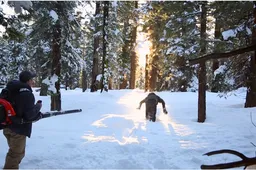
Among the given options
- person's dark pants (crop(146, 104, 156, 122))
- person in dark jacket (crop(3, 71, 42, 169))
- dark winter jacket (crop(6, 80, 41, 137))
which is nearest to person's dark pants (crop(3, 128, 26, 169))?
person in dark jacket (crop(3, 71, 42, 169))

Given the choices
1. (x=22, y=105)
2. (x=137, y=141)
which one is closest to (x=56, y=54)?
(x=137, y=141)

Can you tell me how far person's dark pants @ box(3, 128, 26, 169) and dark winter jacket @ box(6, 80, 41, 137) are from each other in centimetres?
11

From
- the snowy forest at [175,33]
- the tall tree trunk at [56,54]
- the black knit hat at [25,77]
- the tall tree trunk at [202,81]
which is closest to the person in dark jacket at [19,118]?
the black knit hat at [25,77]

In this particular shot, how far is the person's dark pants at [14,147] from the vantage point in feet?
16.4

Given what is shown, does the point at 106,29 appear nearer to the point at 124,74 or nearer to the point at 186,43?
the point at 186,43

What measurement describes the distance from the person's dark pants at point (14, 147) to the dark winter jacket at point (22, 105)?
11cm

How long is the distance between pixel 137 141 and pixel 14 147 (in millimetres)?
4231

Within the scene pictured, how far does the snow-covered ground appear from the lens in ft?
22.2

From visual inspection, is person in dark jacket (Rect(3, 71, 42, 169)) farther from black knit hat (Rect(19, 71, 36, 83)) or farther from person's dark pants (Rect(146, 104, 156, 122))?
person's dark pants (Rect(146, 104, 156, 122))

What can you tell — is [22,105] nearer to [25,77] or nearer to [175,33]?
[25,77]

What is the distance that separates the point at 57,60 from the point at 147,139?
24.1 feet

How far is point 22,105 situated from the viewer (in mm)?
4957

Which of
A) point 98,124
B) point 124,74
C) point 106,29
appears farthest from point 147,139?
point 124,74

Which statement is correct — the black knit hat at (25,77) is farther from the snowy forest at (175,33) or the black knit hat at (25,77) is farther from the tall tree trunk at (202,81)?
the tall tree trunk at (202,81)
